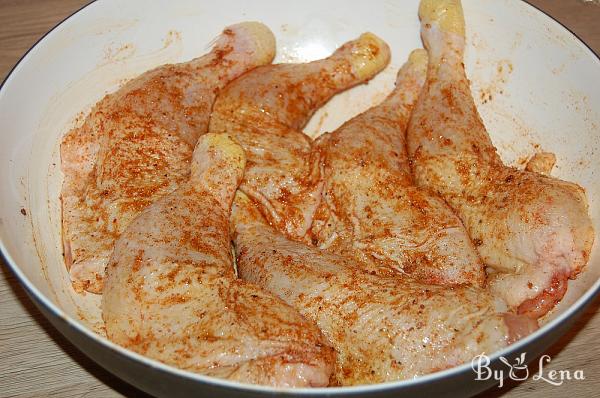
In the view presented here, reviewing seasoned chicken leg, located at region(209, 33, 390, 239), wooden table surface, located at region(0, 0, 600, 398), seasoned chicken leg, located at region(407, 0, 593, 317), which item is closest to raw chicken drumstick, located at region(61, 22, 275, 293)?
seasoned chicken leg, located at region(209, 33, 390, 239)

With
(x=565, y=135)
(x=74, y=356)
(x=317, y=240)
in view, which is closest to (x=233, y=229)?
(x=317, y=240)

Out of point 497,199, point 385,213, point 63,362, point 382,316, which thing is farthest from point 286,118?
point 63,362

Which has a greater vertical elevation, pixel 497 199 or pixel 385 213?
pixel 497 199

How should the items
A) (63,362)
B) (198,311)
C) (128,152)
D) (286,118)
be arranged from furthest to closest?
(286,118) → (128,152) → (63,362) → (198,311)

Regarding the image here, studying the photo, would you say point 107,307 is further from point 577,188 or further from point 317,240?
point 577,188

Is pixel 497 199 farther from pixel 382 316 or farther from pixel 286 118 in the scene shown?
pixel 286 118

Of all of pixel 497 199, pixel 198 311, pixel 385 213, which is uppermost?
pixel 497 199

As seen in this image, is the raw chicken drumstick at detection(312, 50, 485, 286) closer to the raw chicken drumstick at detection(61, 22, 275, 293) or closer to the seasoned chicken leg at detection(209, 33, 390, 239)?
the seasoned chicken leg at detection(209, 33, 390, 239)
